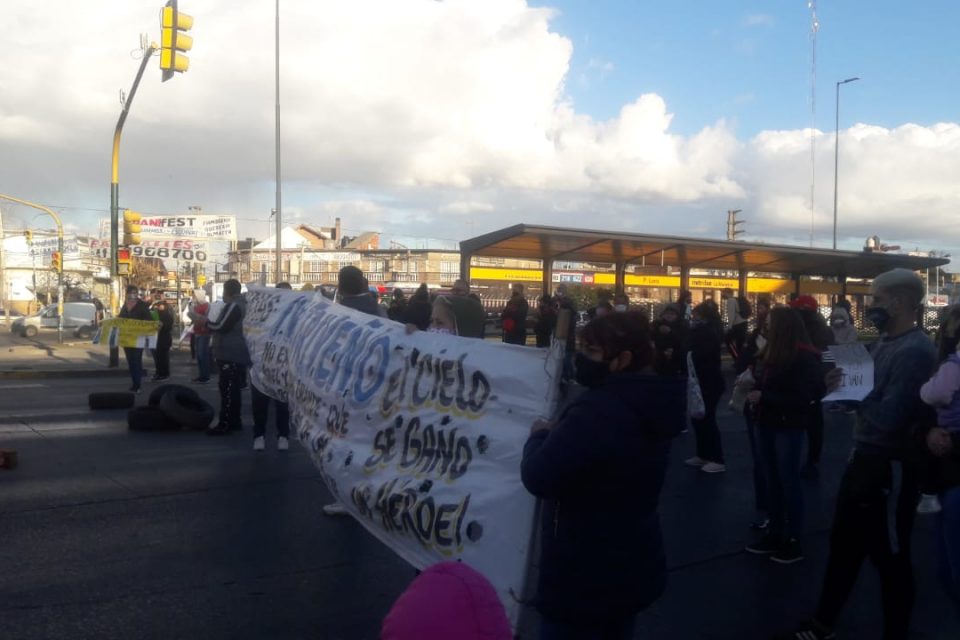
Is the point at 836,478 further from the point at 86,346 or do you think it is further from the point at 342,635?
the point at 86,346

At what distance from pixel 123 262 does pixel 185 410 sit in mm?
12425

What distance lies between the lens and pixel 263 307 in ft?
23.6

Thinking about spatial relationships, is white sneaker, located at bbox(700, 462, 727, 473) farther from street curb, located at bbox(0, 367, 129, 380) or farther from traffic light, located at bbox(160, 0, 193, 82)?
street curb, located at bbox(0, 367, 129, 380)

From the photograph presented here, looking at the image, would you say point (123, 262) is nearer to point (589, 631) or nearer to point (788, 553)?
point (788, 553)

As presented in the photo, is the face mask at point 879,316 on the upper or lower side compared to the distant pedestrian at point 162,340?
upper

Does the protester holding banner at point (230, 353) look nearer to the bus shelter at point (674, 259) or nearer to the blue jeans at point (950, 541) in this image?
the blue jeans at point (950, 541)

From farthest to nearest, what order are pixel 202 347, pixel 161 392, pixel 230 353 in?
pixel 202 347
pixel 161 392
pixel 230 353

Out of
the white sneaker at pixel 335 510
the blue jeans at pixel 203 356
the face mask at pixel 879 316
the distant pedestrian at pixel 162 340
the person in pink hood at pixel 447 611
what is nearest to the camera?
the person in pink hood at pixel 447 611

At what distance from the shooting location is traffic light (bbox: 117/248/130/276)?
2155 cm

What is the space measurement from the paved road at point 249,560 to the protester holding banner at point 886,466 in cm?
58

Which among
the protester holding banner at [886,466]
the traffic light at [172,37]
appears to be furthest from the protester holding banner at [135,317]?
the protester holding banner at [886,466]

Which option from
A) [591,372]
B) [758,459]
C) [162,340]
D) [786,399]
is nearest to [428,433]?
[591,372]

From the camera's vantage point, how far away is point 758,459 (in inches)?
273

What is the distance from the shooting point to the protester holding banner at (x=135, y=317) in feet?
50.3
